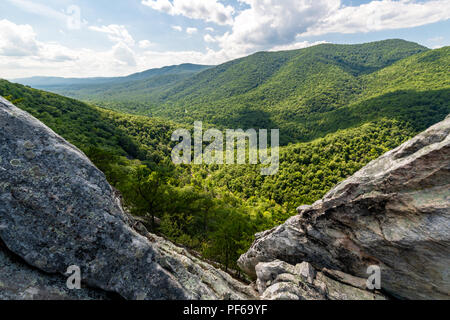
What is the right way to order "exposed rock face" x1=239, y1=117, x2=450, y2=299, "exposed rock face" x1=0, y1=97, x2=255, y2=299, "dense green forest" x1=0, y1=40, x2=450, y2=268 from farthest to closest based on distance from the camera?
"dense green forest" x1=0, y1=40, x2=450, y2=268 → "exposed rock face" x1=239, y1=117, x2=450, y2=299 → "exposed rock face" x1=0, y1=97, x2=255, y2=299

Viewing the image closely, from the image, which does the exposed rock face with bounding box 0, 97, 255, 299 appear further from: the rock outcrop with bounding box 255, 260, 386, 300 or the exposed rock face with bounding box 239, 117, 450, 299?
the exposed rock face with bounding box 239, 117, 450, 299

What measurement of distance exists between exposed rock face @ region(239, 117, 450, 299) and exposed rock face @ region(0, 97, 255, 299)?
32.1ft

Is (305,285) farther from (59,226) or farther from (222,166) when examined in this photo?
(222,166)

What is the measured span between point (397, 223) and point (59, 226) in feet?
50.8

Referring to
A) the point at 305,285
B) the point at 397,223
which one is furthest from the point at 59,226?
the point at 397,223

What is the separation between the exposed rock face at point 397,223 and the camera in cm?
905

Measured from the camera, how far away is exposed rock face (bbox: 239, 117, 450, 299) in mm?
9047

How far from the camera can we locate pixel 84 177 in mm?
8117

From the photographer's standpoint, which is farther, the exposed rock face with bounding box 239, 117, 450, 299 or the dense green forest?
the dense green forest

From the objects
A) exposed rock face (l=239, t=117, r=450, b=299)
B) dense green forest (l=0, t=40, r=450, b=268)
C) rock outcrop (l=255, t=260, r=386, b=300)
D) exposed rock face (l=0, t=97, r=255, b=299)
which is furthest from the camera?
dense green forest (l=0, t=40, r=450, b=268)

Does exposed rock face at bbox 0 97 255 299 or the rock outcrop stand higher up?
exposed rock face at bbox 0 97 255 299

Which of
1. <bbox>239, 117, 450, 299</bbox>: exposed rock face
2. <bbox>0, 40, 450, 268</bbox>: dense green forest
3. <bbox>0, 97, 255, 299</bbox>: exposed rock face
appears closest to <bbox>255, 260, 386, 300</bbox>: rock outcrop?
<bbox>239, 117, 450, 299</bbox>: exposed rock face
